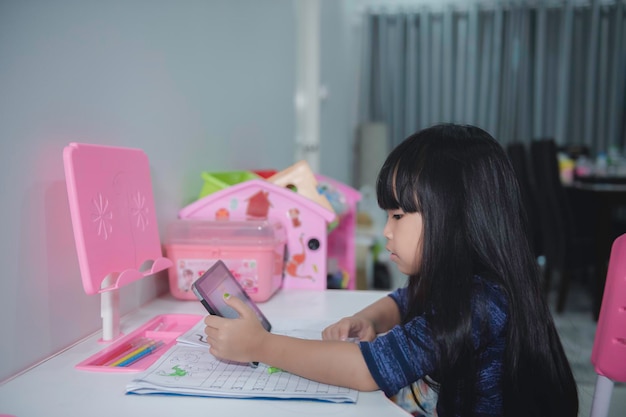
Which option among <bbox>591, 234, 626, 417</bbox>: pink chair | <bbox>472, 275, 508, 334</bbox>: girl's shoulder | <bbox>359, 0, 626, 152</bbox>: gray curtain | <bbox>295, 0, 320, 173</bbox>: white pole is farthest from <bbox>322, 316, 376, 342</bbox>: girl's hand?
<bbox>359, 0, 626, 152</bbox>: gray curtain

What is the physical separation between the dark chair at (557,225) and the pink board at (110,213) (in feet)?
7.61

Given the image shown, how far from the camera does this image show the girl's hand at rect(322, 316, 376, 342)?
2.56 ft

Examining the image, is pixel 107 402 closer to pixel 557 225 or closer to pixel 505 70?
pixel 557 225

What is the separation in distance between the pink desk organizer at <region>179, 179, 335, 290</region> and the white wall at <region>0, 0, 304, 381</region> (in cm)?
11

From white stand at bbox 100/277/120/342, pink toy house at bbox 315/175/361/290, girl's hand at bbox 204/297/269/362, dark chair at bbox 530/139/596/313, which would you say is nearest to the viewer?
girl's hand at bbox 204/297/269/362

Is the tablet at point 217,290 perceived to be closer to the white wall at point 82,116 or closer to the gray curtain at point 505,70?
the white wall at point 82,116

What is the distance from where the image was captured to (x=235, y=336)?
2.18 ft

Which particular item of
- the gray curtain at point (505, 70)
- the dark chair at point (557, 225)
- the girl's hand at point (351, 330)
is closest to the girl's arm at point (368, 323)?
the girl's hand at point (351, 330)

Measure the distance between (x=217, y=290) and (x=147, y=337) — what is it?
0.16 meters

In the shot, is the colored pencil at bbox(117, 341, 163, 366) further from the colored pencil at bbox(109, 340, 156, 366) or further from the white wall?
the white wall

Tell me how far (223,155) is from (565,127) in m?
3.85

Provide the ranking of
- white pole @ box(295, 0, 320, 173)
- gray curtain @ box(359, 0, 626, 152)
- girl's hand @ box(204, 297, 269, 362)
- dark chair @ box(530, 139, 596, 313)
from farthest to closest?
gray curtain @ box(359, 0, 626, 152), dark chair @ box(530, 139, 596, 313), white pole @ box(295, 0, 320, 173), girl's hand @ box(204, 297, 269, 362)

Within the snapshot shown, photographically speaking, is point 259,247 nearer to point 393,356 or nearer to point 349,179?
point 393,356

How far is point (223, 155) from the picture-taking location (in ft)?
4.56
